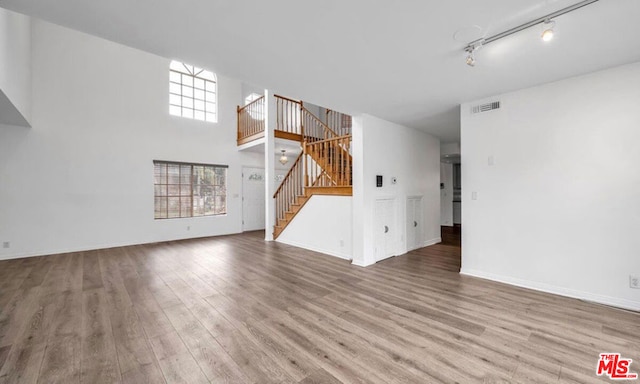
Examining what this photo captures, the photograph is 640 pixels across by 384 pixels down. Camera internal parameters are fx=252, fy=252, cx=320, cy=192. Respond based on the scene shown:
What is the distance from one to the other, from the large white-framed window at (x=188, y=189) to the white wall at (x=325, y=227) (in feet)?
9.91

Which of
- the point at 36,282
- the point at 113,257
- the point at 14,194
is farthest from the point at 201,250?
the point at 14,194

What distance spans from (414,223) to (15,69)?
7802 mm

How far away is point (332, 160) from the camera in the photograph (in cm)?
578

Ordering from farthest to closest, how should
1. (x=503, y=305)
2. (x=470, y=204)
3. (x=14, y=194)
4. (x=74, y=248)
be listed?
1. (x=74, y=248)
2. (x=14, y=194)
3. (x=470, y=204)
4. (x=503, y=305)

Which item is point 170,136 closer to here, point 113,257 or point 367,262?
point 113,257

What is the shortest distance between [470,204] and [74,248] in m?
8.18

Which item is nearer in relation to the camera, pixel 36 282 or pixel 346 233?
pixel 36 282

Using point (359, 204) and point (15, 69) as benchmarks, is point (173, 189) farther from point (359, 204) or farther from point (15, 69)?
point (359, 204)


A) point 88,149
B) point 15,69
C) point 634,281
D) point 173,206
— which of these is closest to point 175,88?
point 88,149

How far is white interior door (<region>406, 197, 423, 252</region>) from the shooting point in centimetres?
579

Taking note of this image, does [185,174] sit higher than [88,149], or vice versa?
[88,149]

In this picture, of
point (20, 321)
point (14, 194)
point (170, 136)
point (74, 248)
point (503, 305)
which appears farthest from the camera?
point (170, 136)

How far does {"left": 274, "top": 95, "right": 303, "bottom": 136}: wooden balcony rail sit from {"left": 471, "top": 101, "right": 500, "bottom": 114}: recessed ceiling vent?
4.80 meters

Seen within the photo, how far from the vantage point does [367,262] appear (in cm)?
466
